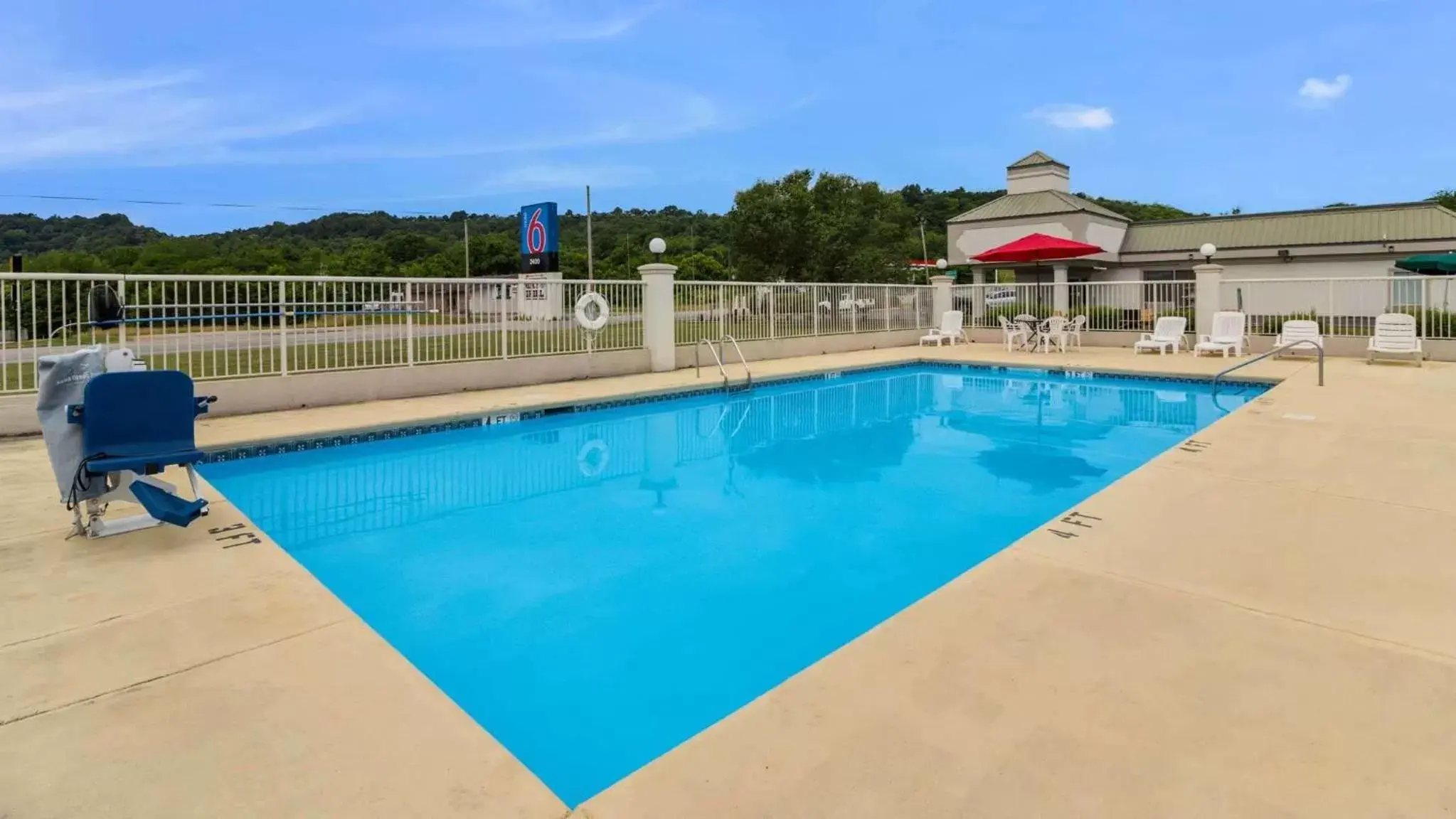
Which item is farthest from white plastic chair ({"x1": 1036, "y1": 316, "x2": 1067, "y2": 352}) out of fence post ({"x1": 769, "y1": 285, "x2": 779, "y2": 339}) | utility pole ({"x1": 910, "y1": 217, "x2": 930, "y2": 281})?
utility pole ({"x1": 910, "y1": 217, "x2": 930, "y2": 281})

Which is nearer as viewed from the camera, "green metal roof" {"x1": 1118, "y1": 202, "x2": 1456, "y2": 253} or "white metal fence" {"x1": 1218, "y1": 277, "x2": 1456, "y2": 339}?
"white metal fence" {"x1": 1218, "y1": 277, "x2": 1456, "y2": 339}

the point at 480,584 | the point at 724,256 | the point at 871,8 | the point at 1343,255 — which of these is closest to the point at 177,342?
the point at 480,584

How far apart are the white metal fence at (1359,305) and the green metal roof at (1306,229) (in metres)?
10.6

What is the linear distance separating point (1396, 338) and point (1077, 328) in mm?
4519

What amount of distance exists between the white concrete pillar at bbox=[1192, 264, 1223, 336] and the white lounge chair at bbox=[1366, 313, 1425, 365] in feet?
7.78

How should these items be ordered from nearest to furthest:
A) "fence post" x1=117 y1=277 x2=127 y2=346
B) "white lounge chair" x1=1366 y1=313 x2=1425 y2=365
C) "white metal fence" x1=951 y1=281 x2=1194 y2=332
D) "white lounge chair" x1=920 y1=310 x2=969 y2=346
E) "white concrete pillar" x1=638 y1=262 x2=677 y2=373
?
"fence post" x1=117 y1=277 x2=127 y2=346 → "white lounge chair" x1=1366 y1=313 x2=1425 y2=365 → "white concrete pillar" x1=638 y1=262 x2=677 y2=373 → "white metal fence" x1=951 y1=281 x2=1194 y2=332 → "white lounge chair" x1=920 y1=310 x2=969 y2=346

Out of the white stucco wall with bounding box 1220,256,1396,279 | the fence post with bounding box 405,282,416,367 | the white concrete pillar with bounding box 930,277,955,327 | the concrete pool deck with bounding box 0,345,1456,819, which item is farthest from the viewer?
the white stucco wall with bounding box 1220,256,1396,279

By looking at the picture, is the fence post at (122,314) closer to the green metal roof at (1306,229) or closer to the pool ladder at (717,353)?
the pool ladder at (717,353)

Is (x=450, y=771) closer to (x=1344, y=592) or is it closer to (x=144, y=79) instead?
(x=1344, y=592)

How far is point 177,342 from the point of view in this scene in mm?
7121

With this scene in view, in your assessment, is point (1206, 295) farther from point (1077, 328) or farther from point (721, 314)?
point (721, 314)

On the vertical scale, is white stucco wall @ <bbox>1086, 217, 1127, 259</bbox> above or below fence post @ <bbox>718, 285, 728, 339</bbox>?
A: above

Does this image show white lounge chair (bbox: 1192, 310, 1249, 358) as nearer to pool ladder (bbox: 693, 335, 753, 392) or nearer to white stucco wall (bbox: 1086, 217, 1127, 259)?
pool ladder (bbox: 693, 335, 753, 392)

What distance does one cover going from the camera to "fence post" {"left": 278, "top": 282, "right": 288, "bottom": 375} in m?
7.55
